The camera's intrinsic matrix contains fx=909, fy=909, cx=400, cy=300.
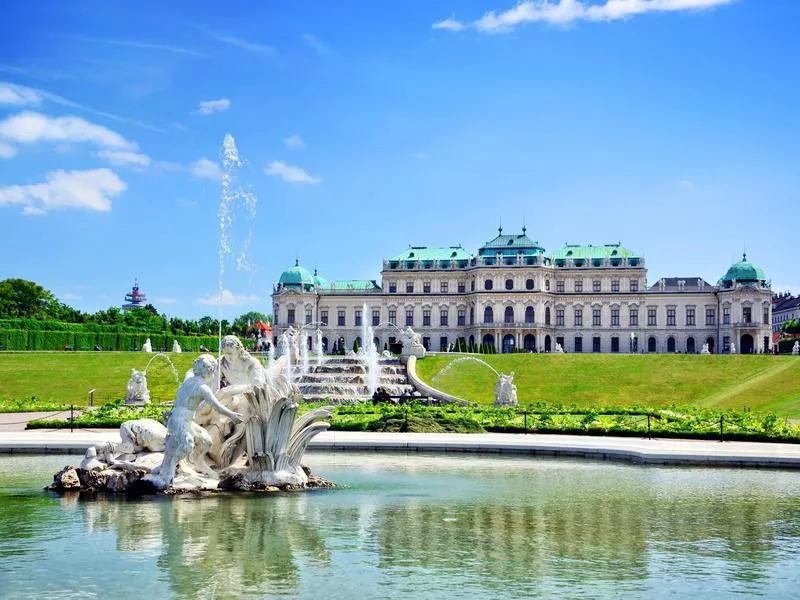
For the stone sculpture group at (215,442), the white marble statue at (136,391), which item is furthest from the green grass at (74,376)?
the stone sculpture group at (215,442)

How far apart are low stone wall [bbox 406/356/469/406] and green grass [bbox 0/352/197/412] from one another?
13.5m

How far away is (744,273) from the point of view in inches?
3925

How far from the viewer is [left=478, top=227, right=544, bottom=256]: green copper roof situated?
10449cm

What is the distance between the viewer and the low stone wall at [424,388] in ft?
151

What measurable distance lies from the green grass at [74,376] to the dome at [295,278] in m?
46.6

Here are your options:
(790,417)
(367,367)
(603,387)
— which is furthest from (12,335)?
(790,417)

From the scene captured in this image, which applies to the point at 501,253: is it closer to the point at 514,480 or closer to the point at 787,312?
the point at 787,312

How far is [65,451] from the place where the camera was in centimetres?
2398

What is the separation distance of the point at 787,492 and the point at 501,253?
87.5 metres

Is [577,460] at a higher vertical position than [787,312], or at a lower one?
lower

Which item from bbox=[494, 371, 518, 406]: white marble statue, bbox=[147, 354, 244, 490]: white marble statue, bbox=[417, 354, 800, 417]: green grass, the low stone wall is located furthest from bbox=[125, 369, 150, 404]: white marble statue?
bbox=[147, 354, 244, 490]: white marble statue

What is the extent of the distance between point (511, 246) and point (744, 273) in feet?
84.2

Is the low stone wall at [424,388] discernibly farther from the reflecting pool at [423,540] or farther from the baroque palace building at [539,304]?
the baroque palace building at [539,304]

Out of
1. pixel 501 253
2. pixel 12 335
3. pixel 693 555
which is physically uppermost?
pixel 501 253
